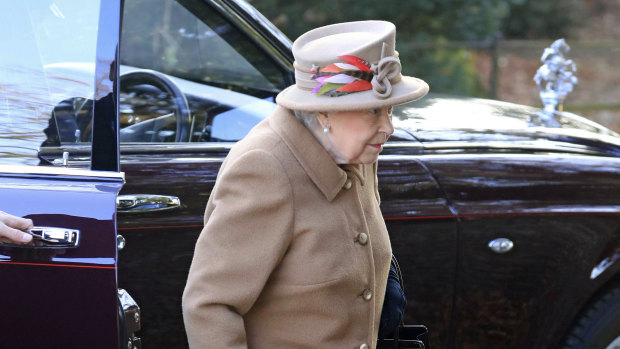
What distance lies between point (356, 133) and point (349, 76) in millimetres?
141

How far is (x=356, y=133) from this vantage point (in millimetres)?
1986

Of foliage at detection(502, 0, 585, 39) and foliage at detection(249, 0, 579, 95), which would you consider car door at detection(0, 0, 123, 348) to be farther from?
foliage at detection(502, 0, 585, 39)

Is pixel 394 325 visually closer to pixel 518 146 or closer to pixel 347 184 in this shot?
pixel 347 184

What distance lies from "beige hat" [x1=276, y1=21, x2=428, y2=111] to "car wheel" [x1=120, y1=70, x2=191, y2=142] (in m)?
1.20

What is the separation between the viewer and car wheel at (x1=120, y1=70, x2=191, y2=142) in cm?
316

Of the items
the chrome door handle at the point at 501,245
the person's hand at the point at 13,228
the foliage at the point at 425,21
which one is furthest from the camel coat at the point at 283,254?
the foliage at the point at 425,21

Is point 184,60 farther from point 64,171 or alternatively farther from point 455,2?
point 455,2

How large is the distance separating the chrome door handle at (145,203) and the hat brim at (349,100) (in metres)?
0.70

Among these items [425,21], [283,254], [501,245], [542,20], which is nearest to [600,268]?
[501,245]

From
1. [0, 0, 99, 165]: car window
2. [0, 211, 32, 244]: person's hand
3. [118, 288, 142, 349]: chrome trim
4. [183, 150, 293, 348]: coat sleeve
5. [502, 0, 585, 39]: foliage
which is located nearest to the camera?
[183, 150, 293, 348]: coat sleeve

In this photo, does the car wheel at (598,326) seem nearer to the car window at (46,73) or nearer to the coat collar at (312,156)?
the coat collar at (312,156)

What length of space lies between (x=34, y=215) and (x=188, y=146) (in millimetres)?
757

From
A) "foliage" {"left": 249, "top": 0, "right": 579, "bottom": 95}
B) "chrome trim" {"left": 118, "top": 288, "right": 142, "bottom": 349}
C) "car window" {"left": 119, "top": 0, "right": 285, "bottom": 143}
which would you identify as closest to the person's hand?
"chrome trim" {"left": 118, "top": 288, "right": 142, "bottom": 349}

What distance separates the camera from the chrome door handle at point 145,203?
2490mm
